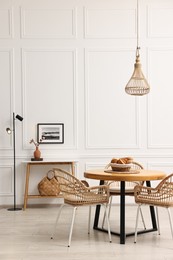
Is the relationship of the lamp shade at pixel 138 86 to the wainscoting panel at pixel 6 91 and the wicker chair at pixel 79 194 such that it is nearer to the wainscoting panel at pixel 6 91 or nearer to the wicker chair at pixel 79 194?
the wicker chair at pixel 79 194

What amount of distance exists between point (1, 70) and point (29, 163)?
1.50 m

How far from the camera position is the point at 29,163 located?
6.73 meters

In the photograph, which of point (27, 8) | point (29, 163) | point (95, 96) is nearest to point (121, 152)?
point (95, 96)

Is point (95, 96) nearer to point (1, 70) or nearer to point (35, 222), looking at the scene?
point (1, 70)

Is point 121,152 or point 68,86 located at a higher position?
point 68,86

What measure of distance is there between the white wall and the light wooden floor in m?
1.30

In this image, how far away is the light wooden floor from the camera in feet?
13.9

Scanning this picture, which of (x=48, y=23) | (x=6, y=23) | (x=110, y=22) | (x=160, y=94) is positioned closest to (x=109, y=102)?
(x=160, y=94)

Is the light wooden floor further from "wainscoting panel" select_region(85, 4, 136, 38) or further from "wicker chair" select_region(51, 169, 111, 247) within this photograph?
"wainscoting panel" select_region(85, 4, 136, 38)

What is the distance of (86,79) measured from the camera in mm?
7098

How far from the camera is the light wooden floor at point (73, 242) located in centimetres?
423

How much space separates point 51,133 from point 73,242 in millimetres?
2612

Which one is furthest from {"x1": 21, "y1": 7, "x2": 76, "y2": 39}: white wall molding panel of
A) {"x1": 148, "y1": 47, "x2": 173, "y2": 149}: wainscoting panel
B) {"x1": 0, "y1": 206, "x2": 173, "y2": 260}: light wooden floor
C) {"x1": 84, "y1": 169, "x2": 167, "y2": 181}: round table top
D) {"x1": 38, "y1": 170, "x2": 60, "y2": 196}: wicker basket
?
{"x1": 84, "y1": 169, "x2": 167, "y2": 181}: round table top

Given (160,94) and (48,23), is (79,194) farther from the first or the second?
(48,23)
